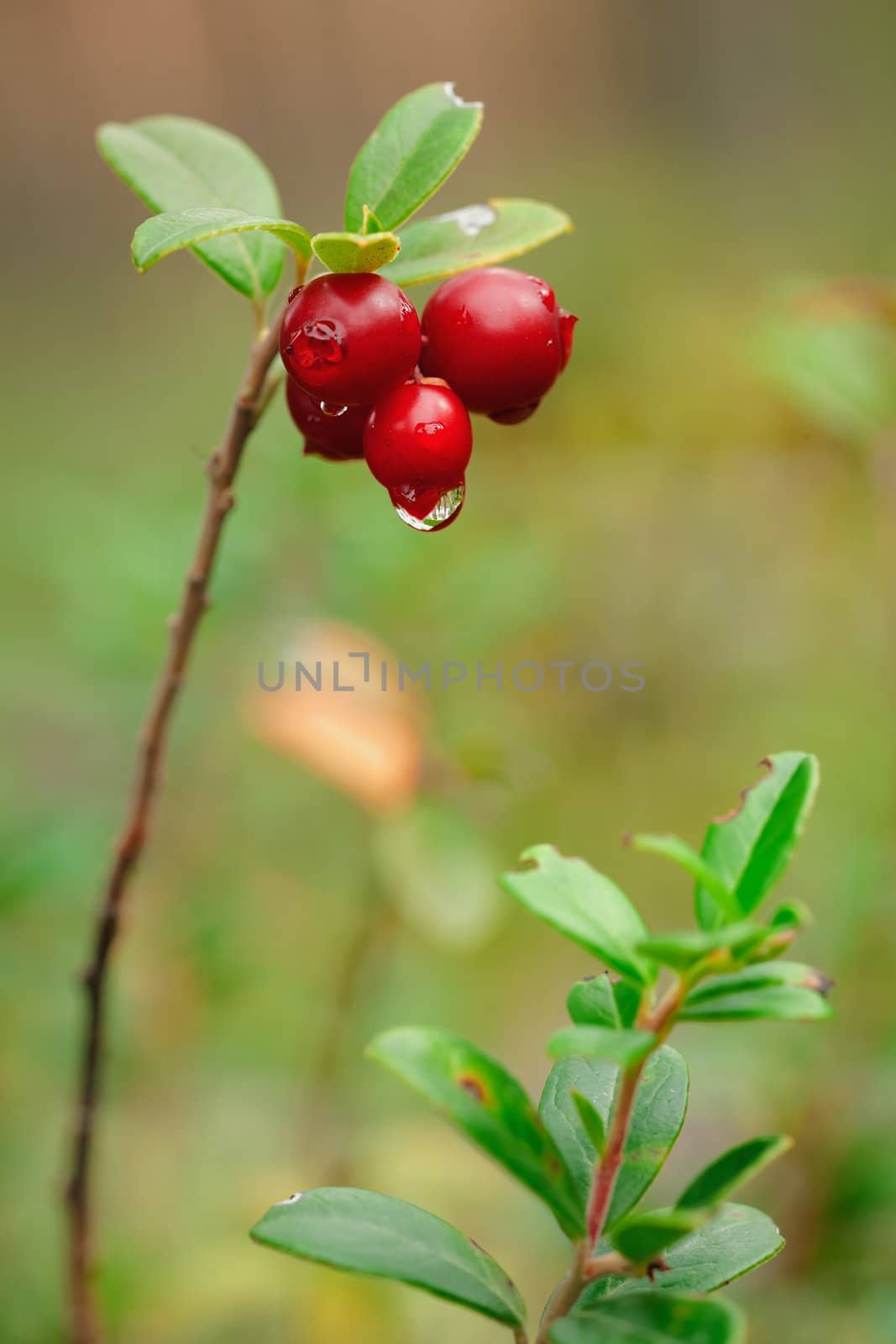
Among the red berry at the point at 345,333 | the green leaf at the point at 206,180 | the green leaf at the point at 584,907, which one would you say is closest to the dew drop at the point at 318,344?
the red berry at the point at 345,333

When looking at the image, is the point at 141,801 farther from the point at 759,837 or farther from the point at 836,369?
the point at 836,369

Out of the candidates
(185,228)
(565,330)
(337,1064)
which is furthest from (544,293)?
(337,1064)

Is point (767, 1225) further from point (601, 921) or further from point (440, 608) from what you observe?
point (440, 608)

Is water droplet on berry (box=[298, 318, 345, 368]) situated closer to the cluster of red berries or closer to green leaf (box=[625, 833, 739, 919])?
the cluster of red berries

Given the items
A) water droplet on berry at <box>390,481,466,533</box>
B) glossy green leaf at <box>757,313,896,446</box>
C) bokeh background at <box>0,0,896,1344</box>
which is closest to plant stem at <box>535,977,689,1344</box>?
water droplet on berry at <box>390,481,466,533</box>

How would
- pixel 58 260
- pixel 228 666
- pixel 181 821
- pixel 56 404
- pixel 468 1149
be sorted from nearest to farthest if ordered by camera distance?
pixel 468 1149 → pixel 228 666 → pixel 181 821 → pixel 56 404 → pixel 58 260

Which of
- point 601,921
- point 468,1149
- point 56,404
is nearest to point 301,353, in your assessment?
point 601,921

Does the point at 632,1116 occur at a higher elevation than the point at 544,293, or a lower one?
lower
